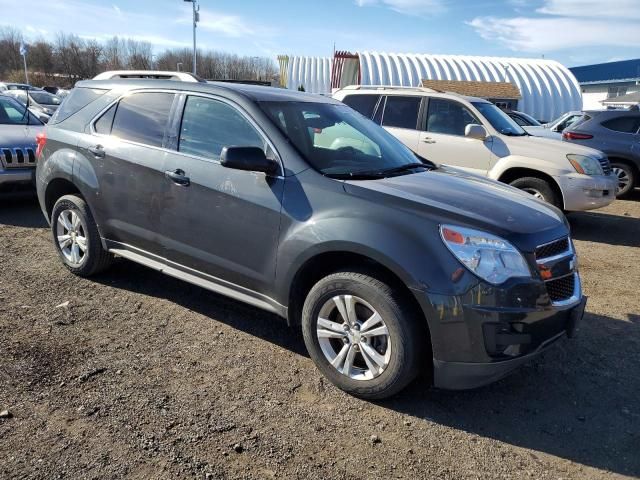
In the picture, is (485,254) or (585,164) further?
(585,164)

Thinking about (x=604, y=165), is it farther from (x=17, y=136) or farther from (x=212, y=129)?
(x=17, y=136)

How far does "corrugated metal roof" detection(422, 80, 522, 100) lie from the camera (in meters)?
29.7

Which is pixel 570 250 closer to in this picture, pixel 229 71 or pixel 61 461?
pixel 61 461

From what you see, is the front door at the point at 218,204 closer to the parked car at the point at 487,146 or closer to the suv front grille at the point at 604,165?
the parked car at the point at 487,146

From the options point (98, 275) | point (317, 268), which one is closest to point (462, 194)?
point (317, 268)

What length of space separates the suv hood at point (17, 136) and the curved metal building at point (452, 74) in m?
34.8

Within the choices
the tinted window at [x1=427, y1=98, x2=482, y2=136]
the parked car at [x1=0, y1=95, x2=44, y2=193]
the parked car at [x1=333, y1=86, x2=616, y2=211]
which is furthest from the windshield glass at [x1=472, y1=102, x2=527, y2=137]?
the parked car at [x1=0, y1=95, x2=44, y2=193]

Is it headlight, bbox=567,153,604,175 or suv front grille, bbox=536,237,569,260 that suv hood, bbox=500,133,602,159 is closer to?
headlight, bbox=567,153,604,175

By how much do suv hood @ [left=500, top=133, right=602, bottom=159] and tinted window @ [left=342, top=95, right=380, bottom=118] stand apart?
6.72ft

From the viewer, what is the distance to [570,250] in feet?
10.8

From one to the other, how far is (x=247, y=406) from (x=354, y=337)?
2.41 ft

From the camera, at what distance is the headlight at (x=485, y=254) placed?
2.78 m

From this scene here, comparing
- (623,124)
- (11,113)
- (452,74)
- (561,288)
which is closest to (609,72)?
(452,74)

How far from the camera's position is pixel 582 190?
23.5 ft
